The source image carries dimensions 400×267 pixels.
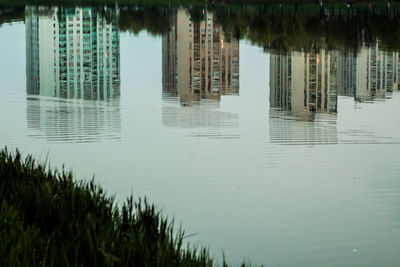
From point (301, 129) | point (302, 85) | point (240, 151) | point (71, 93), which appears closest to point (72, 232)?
point (240, 151)

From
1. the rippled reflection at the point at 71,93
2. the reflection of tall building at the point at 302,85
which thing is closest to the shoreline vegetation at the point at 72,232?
the rippled reflection at the point at 71,93

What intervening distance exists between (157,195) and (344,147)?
19.9 ft

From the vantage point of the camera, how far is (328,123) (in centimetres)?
2286

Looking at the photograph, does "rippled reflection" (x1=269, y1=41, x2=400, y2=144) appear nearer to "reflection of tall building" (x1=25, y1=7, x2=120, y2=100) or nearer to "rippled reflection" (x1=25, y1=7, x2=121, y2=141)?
"rippled reflection" (x1=25, y1=7, x2=121, y2=141)

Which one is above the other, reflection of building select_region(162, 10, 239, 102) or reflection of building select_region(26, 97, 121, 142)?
reflection of building select_region(162, 10, 239, 102)

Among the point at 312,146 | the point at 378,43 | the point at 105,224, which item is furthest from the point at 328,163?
the point at 378,43

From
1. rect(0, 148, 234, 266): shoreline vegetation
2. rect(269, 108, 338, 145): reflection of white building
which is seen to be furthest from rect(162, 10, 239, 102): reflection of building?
rect(0, 148, 234, 266): shoreline vegetation

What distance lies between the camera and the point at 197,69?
6162 centimetres

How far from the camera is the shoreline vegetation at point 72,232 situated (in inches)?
298

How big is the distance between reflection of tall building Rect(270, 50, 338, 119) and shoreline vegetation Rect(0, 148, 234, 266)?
41.3 feet

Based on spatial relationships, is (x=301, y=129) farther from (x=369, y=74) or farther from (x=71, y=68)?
(x=71, y=68)

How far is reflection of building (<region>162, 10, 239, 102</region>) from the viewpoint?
1260 inches

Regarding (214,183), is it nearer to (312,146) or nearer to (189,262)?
(312,146)

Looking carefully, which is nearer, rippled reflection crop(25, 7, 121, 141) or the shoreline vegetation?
the shoreline vegetation
